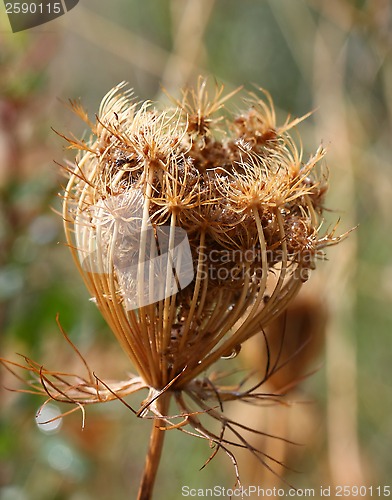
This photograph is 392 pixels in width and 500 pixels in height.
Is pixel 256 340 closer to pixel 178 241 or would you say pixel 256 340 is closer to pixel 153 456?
pixel 153 456

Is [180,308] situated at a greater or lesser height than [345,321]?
greater

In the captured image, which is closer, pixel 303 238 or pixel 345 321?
pixel 303 238

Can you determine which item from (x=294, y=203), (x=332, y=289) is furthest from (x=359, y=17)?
(x=294, y=203)

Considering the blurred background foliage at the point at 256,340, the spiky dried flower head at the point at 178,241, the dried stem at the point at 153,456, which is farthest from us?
the blurred background foliage at the point at 256,340

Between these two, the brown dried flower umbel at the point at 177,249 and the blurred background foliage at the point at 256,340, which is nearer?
the brown dried flower umbel at the point at 177,249

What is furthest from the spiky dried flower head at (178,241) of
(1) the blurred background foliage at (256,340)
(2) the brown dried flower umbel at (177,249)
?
(1) the blurred background foliage at (256,340)

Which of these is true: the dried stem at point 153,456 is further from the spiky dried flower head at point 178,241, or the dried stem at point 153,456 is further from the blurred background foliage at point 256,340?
the blurred background foliage at point 256,340

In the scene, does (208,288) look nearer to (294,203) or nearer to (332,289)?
(294,203)

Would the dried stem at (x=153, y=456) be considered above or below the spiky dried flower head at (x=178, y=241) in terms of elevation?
below
